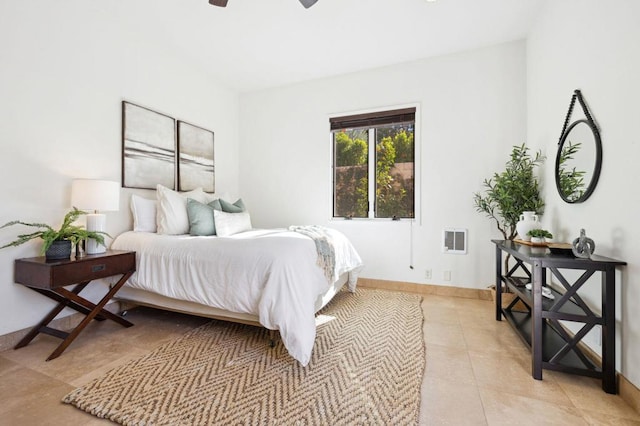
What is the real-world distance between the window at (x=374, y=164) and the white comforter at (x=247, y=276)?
160 centimetres

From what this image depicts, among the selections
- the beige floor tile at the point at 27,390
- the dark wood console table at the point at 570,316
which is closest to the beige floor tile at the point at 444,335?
the dark wood console table at the point at 570,316

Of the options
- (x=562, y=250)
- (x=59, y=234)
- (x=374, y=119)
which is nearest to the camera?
(x=562, y=250)

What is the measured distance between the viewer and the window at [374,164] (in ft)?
11.4

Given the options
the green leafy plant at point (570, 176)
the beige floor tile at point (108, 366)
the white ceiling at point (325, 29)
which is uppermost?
the white ceiling at point (325, 29)

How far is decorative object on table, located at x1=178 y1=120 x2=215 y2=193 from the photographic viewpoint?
11.3ft

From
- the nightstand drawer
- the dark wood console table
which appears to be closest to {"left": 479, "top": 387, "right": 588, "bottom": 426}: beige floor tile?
the dark wood console table

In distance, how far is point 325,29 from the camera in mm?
2834

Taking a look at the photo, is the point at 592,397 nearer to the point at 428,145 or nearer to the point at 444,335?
the point at 444,335

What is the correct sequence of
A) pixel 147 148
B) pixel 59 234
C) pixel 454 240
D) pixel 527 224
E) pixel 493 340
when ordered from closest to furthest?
pixel 59 234 < pixel 493 340 < pixel 527 224 < pixel 147 148 < pixel 454 240

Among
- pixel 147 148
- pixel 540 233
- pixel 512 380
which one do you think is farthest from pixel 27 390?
pixel 540 233

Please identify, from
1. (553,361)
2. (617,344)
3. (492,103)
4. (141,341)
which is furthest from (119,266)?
(492,103)

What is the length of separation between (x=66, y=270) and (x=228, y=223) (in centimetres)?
124

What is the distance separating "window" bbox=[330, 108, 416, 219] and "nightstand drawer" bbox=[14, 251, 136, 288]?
2.46 m

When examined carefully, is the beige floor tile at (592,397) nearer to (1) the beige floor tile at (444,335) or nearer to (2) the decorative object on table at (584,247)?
(1) the beige floor tile at (444,335)
